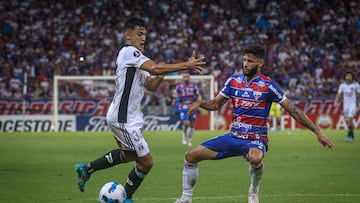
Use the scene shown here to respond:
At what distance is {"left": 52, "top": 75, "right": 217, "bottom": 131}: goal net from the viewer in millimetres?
36719

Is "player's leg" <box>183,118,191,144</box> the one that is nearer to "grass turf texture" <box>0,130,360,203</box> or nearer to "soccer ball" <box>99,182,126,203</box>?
"grass turf texture" <box>0,130,360,203</box>

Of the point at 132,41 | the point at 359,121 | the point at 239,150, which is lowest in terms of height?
the point at 359,121

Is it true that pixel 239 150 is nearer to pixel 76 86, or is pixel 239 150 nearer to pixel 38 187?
pixel 38 187

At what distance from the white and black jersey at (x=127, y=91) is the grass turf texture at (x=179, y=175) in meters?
1.79

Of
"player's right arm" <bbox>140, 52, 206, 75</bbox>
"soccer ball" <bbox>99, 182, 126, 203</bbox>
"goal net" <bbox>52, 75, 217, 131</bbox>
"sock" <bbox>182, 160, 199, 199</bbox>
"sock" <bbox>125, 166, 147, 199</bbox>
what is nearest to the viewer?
"player's right arm" <bbox>140, 52, 206, 75</bbox>

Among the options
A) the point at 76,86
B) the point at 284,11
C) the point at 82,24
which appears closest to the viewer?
the point at 76,86

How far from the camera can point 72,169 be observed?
16.8m

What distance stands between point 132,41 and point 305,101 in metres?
29.4

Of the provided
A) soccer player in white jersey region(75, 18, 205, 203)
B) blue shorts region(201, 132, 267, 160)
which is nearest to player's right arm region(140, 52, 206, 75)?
soccer player in white jersey region(75, 18, 205, 203)

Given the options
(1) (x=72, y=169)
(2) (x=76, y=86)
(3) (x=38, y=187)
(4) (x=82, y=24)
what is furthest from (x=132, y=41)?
(4) (x=82, y=24)

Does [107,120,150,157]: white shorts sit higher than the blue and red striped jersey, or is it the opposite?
the blue and red striped jersey

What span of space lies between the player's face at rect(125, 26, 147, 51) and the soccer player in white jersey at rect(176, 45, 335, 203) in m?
1.16

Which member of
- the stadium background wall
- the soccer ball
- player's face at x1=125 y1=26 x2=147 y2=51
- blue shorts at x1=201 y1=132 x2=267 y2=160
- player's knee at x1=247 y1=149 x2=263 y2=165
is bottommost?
the stadium background wall

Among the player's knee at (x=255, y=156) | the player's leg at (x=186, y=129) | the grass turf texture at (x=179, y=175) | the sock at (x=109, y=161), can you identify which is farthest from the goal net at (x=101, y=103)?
the player's knee at (x=255, y=156)
